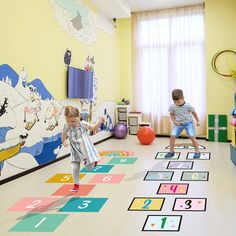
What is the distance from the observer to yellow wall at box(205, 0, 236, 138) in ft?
22.1

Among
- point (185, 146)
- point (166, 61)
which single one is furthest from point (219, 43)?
point (185, 146)

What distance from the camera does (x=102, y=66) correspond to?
23.0ft

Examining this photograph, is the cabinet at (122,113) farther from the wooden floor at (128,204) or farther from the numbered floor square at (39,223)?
the numbered floor square at (39,223)

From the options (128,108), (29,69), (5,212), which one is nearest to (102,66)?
(128,108)

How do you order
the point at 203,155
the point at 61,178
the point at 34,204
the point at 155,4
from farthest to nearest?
the point at 155,4
the point at 203,155
the point at 61,178
the point at 34,204

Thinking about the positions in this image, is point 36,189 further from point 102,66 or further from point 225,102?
point 225,102

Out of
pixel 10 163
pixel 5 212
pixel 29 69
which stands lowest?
pixel 5 212

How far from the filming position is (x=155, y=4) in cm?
714

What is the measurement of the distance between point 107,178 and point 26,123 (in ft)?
4.51

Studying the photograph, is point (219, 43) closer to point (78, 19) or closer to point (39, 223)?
point (78, 19)

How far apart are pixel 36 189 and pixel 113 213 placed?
3.97 ft

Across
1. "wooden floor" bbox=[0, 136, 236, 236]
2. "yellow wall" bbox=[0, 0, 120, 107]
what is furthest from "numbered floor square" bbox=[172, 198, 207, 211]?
"yellow wall" bbox=[0, 0, 120, 107]

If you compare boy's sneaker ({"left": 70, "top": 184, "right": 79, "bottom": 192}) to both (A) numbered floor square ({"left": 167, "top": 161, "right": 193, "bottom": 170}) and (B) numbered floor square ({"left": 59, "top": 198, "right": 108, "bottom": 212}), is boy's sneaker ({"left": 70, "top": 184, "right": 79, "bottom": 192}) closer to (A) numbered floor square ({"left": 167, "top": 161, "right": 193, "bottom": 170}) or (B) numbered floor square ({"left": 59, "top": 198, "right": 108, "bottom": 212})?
(B) numbered floor square ({"left": 59, "top": 198, "right": 108, "bottom": 212})

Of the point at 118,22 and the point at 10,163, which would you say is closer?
the point at 10,163
